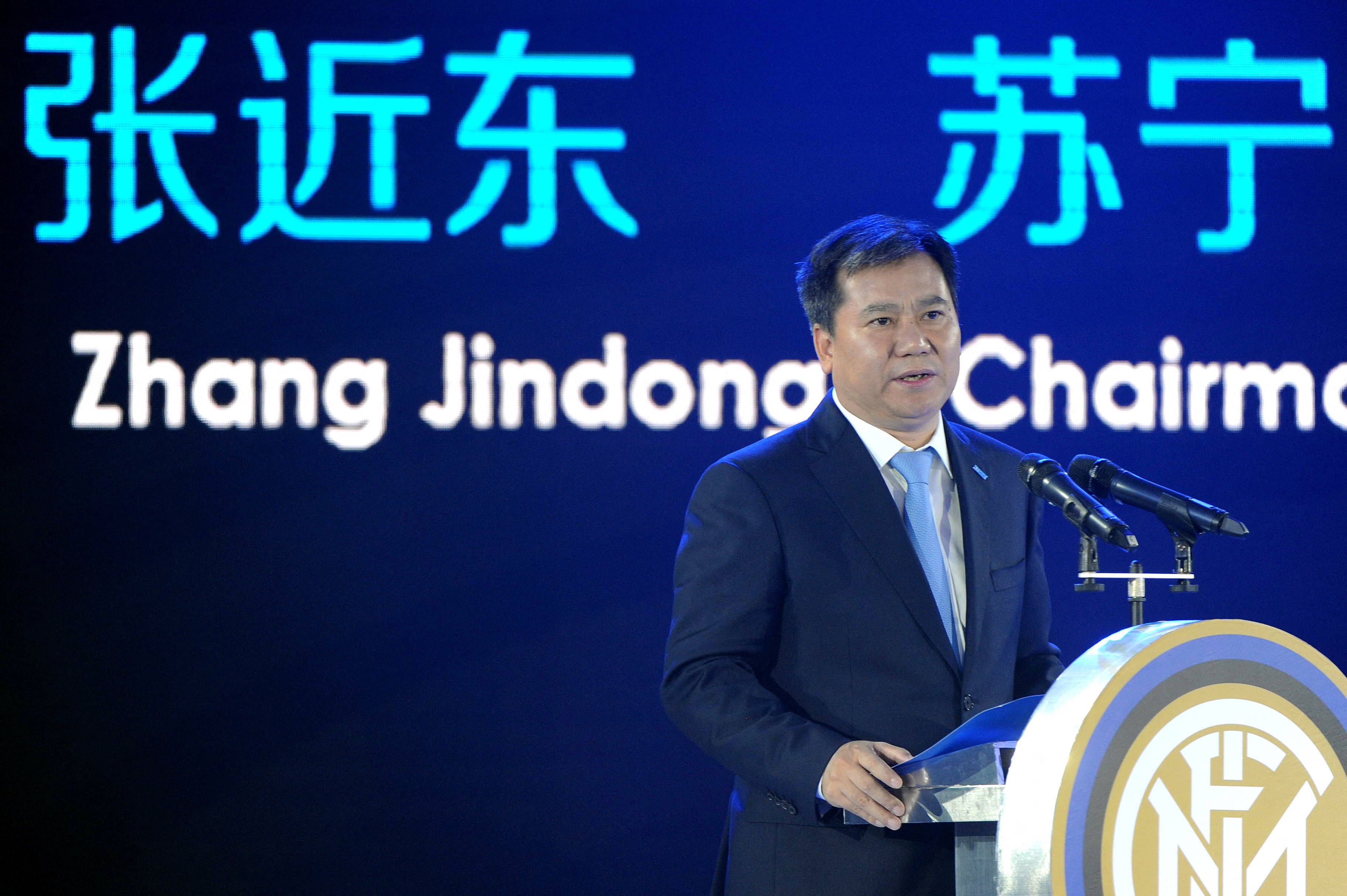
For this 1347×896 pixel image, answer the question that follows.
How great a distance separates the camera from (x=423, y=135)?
3479 mm

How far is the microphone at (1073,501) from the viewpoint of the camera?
46.8 inches

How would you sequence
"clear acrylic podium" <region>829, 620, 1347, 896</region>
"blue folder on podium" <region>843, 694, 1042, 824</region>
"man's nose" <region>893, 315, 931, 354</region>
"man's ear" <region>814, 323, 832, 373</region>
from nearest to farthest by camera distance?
"clear acrylic podium" <region>829, 620, 1347, 896</region> < "blue folder on podium" <region>843, 694, 1042, 824</region> < "man's nose" <region>893, 315, 931, 354</region> < "man's ear" <region>814, 323, 832, 373</region>

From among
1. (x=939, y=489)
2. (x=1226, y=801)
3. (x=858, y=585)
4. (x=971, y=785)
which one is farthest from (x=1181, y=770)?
(x=939, y=489)

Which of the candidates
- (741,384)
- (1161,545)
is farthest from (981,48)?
(1161,545)

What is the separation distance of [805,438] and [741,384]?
176cm

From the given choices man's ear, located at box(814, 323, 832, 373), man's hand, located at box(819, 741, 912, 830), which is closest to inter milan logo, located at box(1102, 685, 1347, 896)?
man's hand, located at box(819, 741, 912, 830)

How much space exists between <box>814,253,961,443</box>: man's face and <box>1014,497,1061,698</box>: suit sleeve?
23 centimetres

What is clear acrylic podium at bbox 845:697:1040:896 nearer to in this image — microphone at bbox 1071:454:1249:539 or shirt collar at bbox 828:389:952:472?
microphone at bbox 1071:454:1249:539

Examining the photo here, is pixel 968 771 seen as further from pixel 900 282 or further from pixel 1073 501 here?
pixel 900 282

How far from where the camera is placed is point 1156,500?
4.15 ft

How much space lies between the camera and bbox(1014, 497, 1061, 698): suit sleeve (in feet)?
5.82

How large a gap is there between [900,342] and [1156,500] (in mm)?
502

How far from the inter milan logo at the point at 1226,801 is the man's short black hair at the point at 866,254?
0.83 metres

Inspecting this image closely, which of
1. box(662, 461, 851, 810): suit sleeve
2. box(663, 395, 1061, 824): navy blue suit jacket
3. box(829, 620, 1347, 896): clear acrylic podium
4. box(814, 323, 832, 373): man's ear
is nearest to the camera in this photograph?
box(829, 620, 1347, 896): clear acrylic podium
